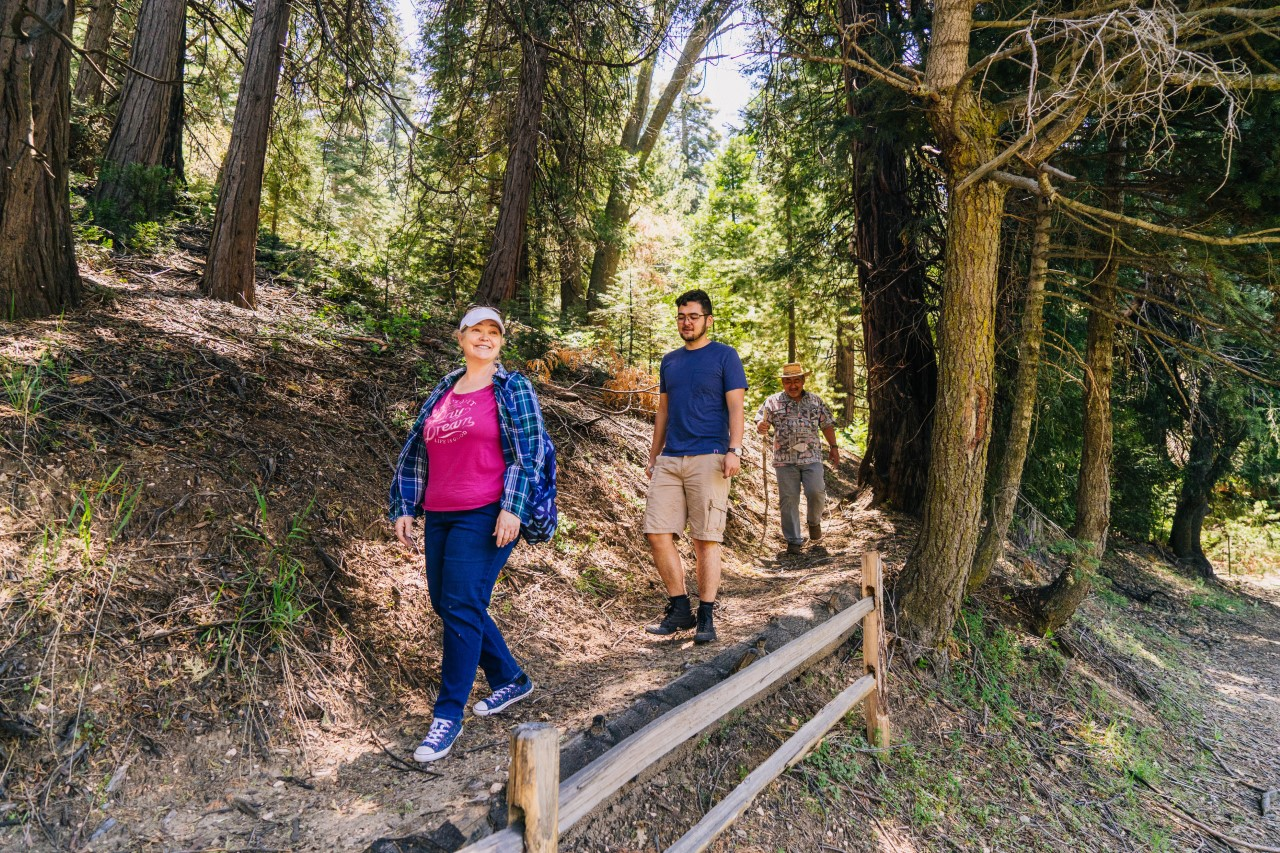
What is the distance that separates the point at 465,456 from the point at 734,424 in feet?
6.46

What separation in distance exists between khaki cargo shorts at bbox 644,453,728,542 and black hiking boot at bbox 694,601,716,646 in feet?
1.56

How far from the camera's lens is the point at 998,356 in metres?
7.71

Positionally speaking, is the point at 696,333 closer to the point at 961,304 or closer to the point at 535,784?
the point at 961,304

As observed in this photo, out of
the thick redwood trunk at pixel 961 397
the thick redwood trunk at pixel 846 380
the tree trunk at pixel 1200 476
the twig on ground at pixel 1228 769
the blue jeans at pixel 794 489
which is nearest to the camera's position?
the thick redwood trunk at pixel 961 397

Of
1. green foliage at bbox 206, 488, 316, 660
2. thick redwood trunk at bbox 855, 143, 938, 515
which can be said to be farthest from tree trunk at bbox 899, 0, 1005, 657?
green foliage at bbox 206, 488, 316, 660

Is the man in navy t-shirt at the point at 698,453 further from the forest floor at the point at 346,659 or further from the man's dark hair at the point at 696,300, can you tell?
the forest floor at the point at 346,659

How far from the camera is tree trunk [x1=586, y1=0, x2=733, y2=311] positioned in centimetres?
1191

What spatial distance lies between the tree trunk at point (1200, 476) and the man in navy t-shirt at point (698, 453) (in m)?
11.1

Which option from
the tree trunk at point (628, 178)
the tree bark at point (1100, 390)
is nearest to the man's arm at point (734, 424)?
the tree bark at point (1100, 390)

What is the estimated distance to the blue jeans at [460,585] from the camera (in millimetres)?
3395

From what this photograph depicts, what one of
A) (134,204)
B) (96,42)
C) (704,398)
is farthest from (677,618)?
(96,42)

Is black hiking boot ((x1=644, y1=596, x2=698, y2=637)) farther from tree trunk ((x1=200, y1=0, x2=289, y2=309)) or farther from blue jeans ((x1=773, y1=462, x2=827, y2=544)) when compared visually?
tree trunk ((x1=200, y1=0, x2=289, y2=309))

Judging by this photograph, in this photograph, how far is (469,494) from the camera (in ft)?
11.2

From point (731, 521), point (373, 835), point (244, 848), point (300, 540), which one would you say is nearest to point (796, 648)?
point (373, 835)
